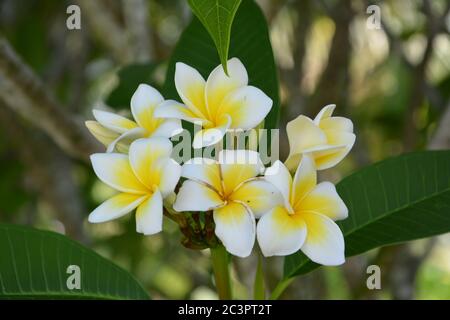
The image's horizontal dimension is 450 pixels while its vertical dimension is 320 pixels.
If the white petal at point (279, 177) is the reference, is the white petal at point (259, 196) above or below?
below

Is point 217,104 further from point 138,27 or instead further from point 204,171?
point 138,27

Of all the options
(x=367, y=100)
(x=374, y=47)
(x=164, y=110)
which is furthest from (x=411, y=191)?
(x=374, y=47)

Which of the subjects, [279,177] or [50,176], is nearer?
[279,177]

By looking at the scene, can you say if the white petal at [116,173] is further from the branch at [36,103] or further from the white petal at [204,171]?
the branch at [36,103]

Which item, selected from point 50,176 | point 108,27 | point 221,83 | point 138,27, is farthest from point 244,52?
→ point 50,176

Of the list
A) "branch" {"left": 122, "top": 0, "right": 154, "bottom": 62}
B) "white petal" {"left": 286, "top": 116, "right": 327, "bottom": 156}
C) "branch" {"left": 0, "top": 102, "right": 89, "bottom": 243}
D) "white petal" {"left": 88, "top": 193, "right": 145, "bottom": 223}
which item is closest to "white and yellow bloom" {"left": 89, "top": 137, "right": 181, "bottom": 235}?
"white petal" {"left": 88, "top": 193, "right": 145, "bottom": 223}

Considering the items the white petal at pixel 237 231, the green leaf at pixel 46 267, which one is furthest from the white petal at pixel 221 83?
the green leaf at pixel 46 267

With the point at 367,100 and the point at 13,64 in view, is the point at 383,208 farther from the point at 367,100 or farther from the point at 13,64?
the point at 367,100
